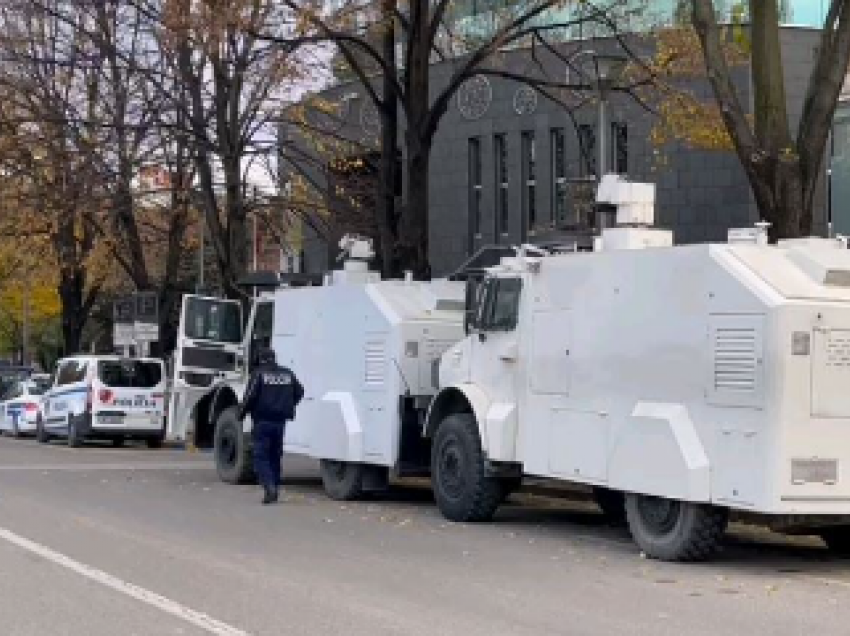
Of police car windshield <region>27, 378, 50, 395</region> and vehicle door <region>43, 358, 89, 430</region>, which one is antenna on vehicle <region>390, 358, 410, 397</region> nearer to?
vehicle door <region>43, 358, 89, 430</region>

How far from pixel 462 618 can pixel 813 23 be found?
75.9 ft

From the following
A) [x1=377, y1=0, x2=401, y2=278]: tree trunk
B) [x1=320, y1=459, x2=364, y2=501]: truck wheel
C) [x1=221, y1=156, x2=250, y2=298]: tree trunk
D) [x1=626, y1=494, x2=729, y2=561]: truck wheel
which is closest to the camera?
[x1=626, y1=494, x2=729, y2=561]: truck wheel

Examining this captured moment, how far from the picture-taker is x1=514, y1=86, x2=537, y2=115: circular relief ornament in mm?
32906

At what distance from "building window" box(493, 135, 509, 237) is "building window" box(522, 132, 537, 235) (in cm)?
Answer: 78

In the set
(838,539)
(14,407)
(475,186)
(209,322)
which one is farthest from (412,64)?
(14,407)

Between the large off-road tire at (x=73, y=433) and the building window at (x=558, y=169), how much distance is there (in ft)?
36.2

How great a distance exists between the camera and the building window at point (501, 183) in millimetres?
34656

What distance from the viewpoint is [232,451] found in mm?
19719

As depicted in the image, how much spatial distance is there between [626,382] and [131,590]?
4692mm

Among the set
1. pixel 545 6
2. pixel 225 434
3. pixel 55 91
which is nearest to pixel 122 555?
pixel 225 434

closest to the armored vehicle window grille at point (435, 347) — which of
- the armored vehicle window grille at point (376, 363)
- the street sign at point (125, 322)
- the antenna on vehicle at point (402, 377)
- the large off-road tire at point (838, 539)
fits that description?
the antenna on vehicle at point (402, 377)

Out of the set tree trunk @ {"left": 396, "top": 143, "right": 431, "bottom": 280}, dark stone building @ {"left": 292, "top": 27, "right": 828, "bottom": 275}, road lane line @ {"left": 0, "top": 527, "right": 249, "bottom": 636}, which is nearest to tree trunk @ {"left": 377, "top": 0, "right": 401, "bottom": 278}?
tree trunk @ {"left": 396, "top": 143, "right": 431, "bottom": 280}

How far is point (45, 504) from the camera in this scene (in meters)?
16.3

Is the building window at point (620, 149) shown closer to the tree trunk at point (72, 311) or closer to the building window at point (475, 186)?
the building window at point (475, 186)
